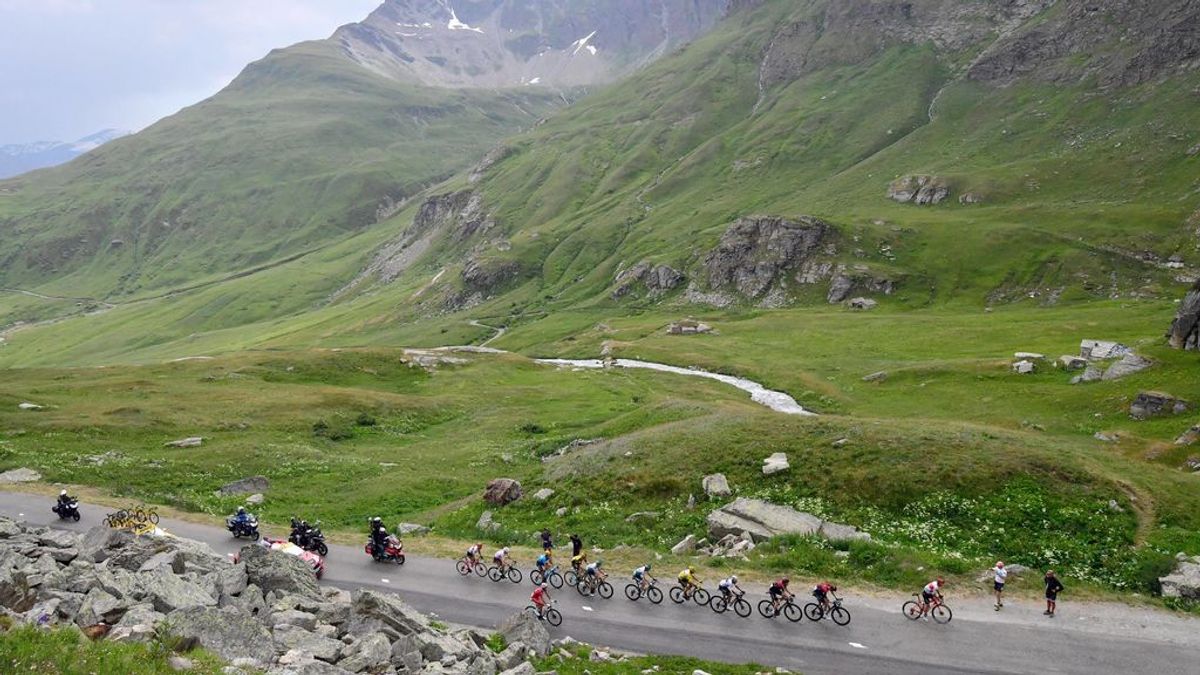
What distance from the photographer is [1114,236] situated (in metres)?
156

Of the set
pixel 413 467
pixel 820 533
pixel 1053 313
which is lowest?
pixel 413 467

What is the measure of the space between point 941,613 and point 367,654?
2311 cm

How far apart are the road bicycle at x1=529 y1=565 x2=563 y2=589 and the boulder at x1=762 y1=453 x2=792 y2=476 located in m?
16.0

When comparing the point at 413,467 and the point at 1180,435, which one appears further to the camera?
the point at 413,467

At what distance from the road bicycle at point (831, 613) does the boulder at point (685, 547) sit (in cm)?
944

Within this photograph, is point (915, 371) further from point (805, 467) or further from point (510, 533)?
point (510, 533)

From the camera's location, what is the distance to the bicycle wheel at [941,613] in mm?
29328

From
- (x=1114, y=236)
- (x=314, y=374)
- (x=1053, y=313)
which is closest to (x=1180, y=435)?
(x=1053, y=313)

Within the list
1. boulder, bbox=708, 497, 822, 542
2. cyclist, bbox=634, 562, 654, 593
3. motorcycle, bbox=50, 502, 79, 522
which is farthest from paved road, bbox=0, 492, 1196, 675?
motorcycle, bbox=50, 502, 79, 522

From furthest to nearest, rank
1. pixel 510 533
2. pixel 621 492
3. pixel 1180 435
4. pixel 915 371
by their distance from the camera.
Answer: pixel 915 371 → pixel 1180 435 → pixel 621 492 → pixel 510 533

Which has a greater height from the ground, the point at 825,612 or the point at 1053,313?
the point at 1053,313

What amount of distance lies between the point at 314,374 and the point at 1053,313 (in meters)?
130

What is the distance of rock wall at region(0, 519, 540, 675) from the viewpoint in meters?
20.7

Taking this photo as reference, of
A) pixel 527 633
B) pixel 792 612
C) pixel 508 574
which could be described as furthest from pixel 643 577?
pixel 527 633
